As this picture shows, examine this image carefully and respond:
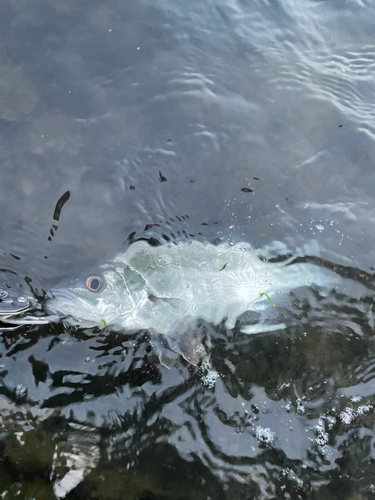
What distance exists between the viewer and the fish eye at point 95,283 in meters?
3.38

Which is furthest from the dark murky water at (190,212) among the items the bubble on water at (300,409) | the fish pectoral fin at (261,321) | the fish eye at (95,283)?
the fish eye at (95,283)

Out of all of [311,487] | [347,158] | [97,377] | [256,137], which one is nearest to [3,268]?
[97,377]

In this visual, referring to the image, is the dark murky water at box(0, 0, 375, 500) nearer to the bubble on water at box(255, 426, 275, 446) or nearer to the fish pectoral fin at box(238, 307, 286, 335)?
the bubble on water at box(255, 426, 275, 446)

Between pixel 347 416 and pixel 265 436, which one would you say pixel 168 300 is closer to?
pixel 265 436

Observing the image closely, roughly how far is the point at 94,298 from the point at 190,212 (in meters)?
1.37

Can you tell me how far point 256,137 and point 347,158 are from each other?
110 centimetres

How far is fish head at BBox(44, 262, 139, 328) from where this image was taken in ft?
11.0

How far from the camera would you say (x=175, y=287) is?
141 inches

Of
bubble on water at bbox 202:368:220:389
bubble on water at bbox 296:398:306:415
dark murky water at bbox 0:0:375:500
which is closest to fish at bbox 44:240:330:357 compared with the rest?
dark murky water at bbox 0:0:375:500

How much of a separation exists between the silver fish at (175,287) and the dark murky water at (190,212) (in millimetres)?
177

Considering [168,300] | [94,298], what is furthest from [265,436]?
[94,298]

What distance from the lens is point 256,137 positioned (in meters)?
3.97

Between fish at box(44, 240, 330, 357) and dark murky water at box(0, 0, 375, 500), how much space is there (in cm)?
18

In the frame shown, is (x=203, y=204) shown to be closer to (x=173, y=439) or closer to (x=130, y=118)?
(x=130, y=118)
